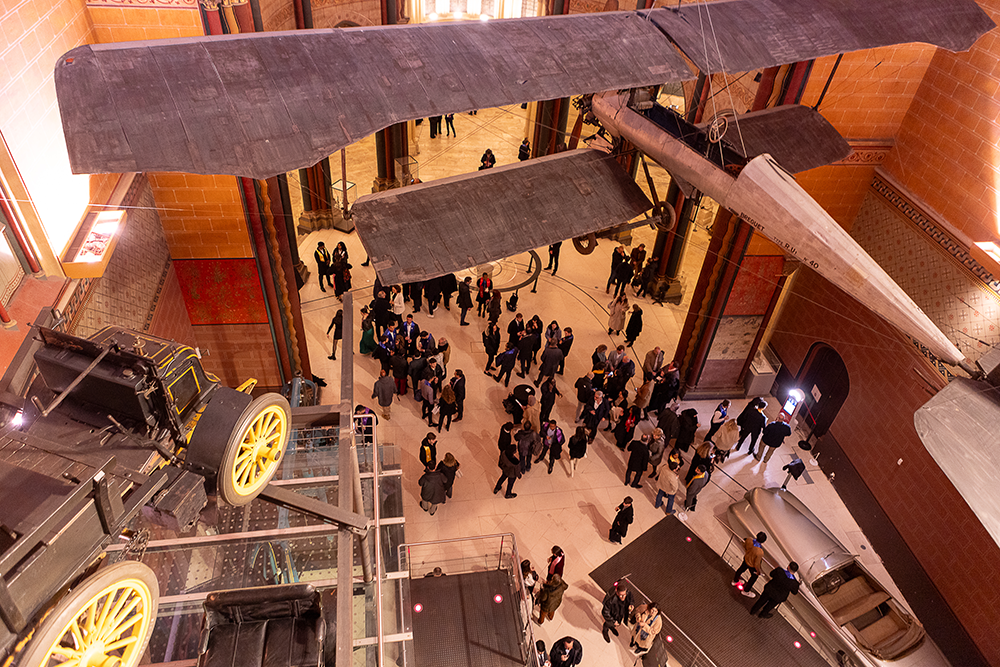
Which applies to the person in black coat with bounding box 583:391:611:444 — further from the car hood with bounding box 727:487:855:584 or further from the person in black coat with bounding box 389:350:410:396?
the person in black coat with bounding box 389:350:410:396

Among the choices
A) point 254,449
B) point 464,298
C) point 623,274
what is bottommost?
point 254,449

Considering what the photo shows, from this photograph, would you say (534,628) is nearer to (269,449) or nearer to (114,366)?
(269,449)

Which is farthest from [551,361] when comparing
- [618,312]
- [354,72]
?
[354,72]

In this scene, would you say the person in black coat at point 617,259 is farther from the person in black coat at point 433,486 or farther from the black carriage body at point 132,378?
the black carriage body at point 132,378

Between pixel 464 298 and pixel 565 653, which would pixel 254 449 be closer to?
pixel 565 653

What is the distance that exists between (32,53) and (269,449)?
514cm

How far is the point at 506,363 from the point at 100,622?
33.9 feet

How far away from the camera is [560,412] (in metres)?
13.8

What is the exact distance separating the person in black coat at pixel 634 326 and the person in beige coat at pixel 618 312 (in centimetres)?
20

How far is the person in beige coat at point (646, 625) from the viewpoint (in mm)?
9344

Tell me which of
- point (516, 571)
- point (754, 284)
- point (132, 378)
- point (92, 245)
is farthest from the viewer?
point (754, 284)

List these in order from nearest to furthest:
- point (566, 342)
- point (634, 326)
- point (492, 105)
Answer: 1. point (492, 105)
2. point (566, 342)
3. point (634, 326)

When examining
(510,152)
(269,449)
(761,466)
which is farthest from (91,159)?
(510,152)

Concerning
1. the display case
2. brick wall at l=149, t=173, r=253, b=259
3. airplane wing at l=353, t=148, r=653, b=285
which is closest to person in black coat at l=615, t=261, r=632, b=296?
the display case
